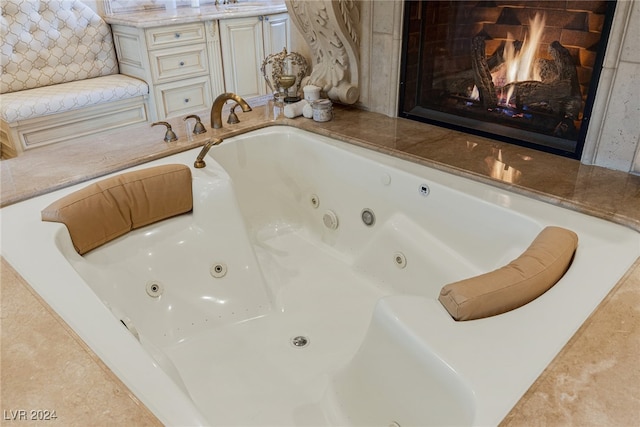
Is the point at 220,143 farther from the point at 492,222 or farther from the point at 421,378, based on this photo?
the point at 421,378

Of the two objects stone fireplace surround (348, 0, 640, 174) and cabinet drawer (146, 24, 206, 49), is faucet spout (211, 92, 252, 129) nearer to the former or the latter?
stone fireplace surround (348, 0, 640, 174)

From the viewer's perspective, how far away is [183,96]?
383 centimetres

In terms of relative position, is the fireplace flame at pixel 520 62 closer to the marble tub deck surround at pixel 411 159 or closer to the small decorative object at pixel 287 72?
the marble tub deck surround at pixel 411 159

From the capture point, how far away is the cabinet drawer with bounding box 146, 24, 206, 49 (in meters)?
3.48

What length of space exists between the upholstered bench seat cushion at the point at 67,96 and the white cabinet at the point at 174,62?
12cm

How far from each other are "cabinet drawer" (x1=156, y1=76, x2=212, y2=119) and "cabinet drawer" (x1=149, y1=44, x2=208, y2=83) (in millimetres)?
56

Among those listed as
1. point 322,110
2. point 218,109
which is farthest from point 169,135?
point 322,110

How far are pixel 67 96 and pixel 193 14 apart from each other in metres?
1.11

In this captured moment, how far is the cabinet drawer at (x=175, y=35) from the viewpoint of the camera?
348 centimetres

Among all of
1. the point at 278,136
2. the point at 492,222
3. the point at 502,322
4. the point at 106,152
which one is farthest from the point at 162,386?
the point at 278,136

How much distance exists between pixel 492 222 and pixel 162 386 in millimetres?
1091

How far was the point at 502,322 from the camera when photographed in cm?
111

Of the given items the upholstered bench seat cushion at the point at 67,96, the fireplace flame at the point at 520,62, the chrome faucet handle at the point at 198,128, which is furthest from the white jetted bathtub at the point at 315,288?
the upholstered bench seat cushion at the point at 67,96

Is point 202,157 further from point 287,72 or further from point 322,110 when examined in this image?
point 287,72
